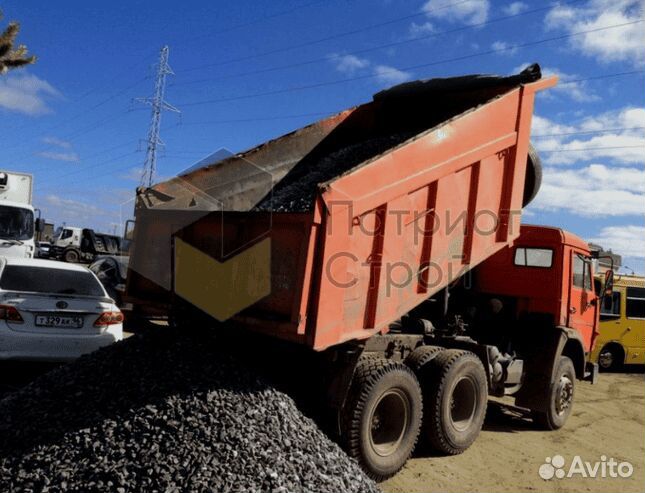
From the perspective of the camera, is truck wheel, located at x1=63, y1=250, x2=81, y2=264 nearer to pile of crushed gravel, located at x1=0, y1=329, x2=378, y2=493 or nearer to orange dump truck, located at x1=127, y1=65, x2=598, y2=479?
orange dump truck, located at x1=127, y1=65, x2=598, y2=479

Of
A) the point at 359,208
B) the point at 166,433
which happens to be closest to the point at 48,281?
the point at 166,433

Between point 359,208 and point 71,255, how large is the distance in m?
26.7

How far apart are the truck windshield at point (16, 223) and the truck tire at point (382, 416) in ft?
32.8

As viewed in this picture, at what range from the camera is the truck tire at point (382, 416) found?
4.76m

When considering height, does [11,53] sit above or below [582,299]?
above

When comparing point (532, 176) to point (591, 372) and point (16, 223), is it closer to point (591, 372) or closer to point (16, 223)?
point (591, 372)

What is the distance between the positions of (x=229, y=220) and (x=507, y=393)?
4503 millimetres

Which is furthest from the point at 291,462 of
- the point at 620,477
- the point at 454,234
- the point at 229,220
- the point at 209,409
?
the point at 620,477

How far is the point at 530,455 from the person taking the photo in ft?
20.5

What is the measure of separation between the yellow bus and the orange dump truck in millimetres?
7061

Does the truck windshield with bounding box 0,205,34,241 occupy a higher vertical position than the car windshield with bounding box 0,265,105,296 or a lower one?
higher

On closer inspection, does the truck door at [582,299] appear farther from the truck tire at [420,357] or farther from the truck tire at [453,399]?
the truck tire at [420,357]

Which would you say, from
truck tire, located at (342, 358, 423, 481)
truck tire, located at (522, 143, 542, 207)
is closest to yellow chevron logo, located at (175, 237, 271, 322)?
truck tire, located at (342, 358, 423, 481)

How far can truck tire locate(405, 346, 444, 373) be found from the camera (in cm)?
554
